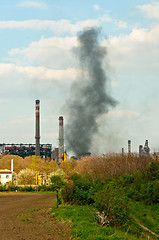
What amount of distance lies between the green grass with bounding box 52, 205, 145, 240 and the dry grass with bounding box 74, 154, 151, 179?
52.9 ft

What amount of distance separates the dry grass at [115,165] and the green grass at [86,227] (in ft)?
52.9

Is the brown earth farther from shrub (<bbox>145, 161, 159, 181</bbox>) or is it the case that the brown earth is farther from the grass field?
shrub (<bbox>145, 161, 159, 181</bbox>)

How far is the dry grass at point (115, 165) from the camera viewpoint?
35906 mm

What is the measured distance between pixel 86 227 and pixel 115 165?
2373cm

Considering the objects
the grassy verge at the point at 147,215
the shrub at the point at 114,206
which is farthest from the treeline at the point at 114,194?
the grassy verge at the point at 147,215

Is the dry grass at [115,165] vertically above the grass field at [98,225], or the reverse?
the dry grass at [115,165]

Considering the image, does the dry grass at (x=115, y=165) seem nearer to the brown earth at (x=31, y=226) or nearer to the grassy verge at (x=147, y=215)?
the grassy verge at (x=147, y=215)

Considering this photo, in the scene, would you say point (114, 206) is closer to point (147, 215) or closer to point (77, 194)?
point (77, 194)

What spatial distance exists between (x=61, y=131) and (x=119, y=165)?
51464 mm

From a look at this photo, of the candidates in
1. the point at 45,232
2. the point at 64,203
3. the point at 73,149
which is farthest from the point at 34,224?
the point at 73,149

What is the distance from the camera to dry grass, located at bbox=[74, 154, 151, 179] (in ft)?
118

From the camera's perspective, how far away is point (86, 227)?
13.6 meters

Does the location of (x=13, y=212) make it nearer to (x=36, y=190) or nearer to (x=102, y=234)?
(x=102, y=234)

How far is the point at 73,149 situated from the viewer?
9406cm
